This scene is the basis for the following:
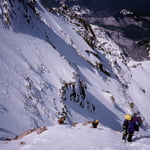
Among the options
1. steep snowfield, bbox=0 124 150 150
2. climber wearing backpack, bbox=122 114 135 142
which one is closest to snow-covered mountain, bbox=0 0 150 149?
steep snowfield, bbox=0 124 150 150

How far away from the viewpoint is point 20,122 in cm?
1104

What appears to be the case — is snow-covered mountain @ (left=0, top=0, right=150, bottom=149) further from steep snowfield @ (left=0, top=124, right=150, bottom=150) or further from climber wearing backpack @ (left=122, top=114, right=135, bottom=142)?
climber wearing backpack @ (left=122, top=114, right=135, bottom=142)

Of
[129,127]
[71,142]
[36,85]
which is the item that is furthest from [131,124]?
[36,85]

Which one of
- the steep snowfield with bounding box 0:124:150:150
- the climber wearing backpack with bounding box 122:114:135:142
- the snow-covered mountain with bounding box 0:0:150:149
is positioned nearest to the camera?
the steep snowfield with bounding box 0:124:150:150

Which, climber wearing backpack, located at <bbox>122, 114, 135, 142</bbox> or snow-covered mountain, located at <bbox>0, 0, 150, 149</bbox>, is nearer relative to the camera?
climber wearing backpack, located at <bbox>122, 114, 135, 142</bbox>

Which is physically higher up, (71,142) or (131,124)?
(71,142)

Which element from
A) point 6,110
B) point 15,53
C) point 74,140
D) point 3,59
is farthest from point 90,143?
point 15,53

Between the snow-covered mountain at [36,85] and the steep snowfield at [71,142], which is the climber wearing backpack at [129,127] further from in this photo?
the snow-covered mountain at [36,85]

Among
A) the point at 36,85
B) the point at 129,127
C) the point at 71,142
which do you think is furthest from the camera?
the point at 36,85

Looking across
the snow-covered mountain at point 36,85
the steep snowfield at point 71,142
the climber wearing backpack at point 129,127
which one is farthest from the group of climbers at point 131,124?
the snow-covered mountain at point 36,85

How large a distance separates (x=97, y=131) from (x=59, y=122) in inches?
140

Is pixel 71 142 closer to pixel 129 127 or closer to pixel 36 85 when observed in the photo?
pixel 129 127

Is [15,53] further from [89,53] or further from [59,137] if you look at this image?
[89,53]

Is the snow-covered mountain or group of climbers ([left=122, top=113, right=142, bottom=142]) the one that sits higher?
the snow-covered mountain
